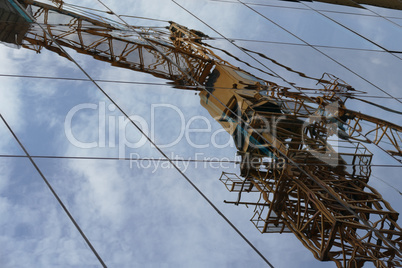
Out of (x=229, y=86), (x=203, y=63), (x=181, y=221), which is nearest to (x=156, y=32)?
(x=203, y=63)

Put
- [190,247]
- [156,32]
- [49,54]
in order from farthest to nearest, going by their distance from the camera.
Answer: [156,32] < [49,54] < [190,247]

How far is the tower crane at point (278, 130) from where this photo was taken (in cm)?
809

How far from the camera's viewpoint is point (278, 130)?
32.0 ft

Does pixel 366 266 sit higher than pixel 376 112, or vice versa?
pixel 376 112

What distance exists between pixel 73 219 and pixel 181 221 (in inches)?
57.4

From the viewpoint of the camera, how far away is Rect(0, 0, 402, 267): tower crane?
26.6 feet

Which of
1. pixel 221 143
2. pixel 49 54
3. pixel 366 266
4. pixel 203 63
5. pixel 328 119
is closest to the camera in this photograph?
pixel 366 266

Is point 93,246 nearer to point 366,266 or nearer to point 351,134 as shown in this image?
point 366,266

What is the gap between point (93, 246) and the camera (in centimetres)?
638

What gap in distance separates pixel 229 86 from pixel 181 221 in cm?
465

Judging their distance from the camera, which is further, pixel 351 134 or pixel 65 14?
pixel 65 14

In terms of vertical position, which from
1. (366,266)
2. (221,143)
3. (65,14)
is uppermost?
(65,14)

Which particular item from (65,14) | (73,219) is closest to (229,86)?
(65,14)

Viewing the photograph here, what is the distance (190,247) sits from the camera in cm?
682
